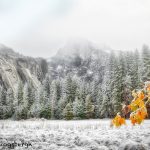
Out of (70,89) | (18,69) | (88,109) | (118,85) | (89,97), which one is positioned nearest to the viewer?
(118,85)

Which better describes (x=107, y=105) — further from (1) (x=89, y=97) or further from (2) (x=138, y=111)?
(2) (x=138, y=111)

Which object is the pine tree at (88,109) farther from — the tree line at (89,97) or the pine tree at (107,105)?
the pine tree at (107,105)

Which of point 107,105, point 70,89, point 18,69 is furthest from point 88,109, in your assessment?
point 18,69

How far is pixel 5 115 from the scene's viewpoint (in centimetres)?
6334

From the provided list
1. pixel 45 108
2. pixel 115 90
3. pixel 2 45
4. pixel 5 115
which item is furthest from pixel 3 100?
pixel 2 45

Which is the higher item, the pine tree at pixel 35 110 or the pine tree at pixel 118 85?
the pine tree at pixel 118 85

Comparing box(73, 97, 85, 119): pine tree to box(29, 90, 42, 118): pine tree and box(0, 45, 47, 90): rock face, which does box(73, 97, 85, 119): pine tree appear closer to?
box(29, 90, 42, 118): pine tree

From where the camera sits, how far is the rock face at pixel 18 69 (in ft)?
429

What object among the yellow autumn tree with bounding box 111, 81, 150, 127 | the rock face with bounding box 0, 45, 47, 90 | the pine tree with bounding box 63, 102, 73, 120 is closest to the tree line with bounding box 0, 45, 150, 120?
the pine tree with bounding box 63, 102, 73, 120

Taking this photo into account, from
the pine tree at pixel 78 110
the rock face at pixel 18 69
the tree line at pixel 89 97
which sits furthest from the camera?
the rock face at pixel 18 69

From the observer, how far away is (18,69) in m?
151

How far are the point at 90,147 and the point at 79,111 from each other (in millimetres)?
44396

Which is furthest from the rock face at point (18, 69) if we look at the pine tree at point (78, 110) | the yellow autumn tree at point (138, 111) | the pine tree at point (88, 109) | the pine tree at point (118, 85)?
the yellow autumn tree at point (138, 111)

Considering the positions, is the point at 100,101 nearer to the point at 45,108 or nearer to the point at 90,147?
the point at 45,108
